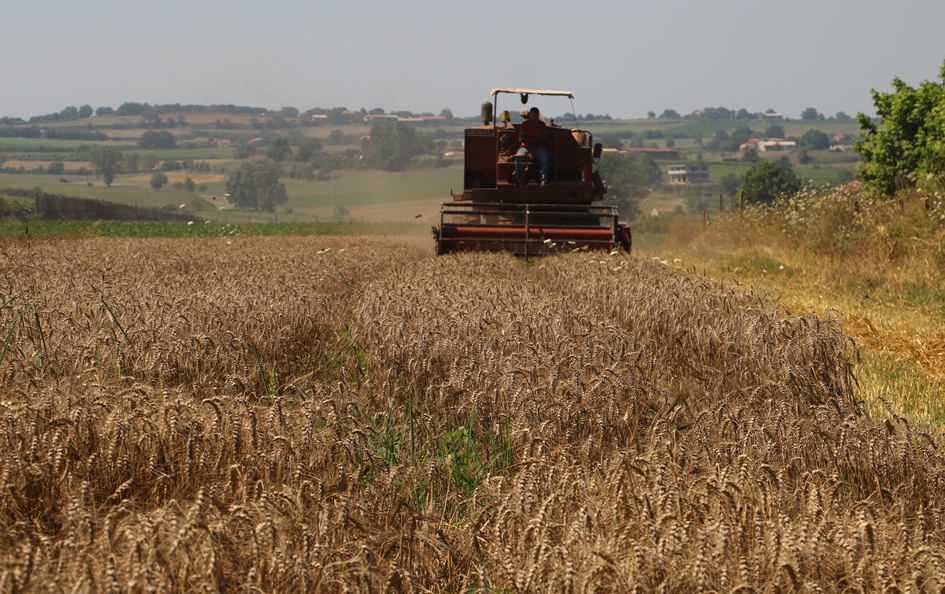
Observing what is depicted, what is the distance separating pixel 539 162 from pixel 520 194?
70 centimetres

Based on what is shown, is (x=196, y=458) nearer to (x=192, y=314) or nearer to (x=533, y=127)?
(x=192, y=314)

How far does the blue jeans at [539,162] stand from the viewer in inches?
635

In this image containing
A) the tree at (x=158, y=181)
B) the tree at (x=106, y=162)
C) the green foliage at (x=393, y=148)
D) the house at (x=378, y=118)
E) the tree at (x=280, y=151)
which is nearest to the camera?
the green foliage at (x=393, y=148)

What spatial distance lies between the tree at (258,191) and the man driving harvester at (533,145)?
87.1 metres

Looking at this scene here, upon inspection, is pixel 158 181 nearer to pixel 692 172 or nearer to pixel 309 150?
pixel 309 150

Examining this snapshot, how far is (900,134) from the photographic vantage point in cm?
2247

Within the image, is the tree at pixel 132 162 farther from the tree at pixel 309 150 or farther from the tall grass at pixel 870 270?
the tall grass at pixel 870 270

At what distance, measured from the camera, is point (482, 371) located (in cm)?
512

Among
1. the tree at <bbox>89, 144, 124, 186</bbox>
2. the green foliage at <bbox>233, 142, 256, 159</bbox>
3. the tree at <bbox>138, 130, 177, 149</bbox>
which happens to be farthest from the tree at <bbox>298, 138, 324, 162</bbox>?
the tree at <bbox>138, 130, 177, 149</bbox>

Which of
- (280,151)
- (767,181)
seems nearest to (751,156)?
(767,181)

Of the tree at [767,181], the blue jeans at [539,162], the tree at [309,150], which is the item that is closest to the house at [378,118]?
the tree at [309,150]

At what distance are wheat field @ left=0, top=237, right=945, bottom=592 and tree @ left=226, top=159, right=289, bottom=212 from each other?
318 ft

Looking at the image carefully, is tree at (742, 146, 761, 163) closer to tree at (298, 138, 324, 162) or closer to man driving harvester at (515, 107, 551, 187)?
tree at (298, 138, 324, 162)

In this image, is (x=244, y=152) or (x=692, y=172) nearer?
(x=244, y=152)
